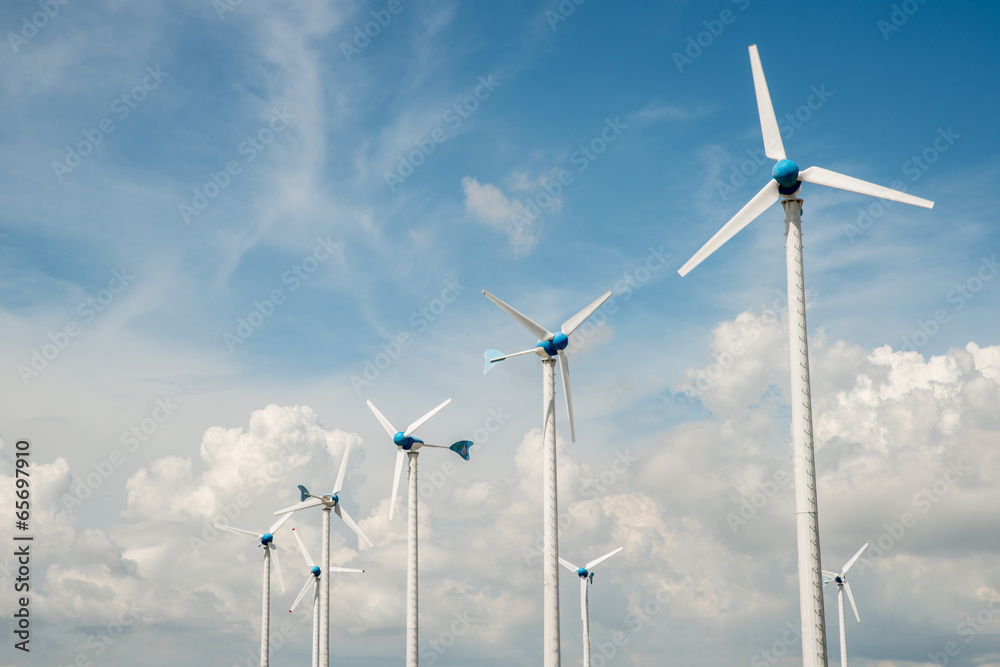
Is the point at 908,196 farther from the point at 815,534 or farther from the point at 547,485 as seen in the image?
the point at 547,485

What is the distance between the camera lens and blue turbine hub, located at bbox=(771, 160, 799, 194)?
3488cm

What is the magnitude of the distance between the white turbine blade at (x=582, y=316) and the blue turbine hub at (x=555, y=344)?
3.27ft

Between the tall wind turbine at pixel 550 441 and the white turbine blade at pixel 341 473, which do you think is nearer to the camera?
the tall wind turbine at pixel 550 441

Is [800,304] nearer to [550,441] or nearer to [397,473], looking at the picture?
[550,441]

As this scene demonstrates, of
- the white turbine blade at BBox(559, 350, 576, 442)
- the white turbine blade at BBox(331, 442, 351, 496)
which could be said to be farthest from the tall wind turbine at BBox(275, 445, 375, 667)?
the white turbine blade at BBox(559, 350, 576, 442)

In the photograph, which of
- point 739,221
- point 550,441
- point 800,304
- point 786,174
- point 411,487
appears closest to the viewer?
point 800,304

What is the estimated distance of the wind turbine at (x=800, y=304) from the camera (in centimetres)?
3009

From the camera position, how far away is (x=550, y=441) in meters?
48.8

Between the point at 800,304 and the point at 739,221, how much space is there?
20.0 ft

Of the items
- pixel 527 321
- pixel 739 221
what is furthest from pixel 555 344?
pixel 739 221

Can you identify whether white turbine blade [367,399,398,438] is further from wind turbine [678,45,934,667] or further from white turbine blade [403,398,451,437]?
wind turbine [678,45,934,667]

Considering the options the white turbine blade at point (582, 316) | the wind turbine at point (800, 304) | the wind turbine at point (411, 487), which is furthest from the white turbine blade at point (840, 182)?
the wind turbine at point (411, 487)

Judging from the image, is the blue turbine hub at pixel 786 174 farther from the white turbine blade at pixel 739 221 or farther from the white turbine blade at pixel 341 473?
the white turbine blade at pixel 341 473

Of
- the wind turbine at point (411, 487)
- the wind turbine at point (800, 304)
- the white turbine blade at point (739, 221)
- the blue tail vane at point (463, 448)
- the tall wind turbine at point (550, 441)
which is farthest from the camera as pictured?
the blue tail vane at point (463, 448)
